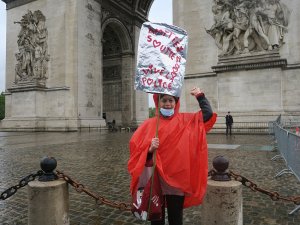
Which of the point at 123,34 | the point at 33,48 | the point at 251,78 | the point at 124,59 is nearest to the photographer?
the point at 251,78

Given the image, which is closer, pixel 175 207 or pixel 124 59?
pixel 175 207

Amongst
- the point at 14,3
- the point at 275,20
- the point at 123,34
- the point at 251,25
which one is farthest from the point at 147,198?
the point at 123,34

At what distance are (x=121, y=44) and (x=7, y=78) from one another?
10.5m

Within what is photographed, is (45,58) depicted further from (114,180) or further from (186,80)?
(114,180)

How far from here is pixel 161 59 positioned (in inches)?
113

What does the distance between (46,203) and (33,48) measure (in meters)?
23.2

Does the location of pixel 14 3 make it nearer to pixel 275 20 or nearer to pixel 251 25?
pixel 251 25

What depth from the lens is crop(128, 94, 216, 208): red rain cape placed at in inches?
106

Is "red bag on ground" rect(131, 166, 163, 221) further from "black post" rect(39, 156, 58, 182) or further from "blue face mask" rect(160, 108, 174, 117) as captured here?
"black post" rect(39, 156, 58, 182)

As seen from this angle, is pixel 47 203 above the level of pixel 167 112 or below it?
below

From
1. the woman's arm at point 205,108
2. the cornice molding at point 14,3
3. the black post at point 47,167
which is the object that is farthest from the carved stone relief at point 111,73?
the woman's arm at point 205,108

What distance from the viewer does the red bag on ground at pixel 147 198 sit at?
2650 millimetres

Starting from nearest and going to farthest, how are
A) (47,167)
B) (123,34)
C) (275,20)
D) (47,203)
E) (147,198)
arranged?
(147,198) < (47,203) < (47,167) < (275,20) < (123,34)

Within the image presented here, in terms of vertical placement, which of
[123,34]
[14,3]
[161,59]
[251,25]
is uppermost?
[14,3]
